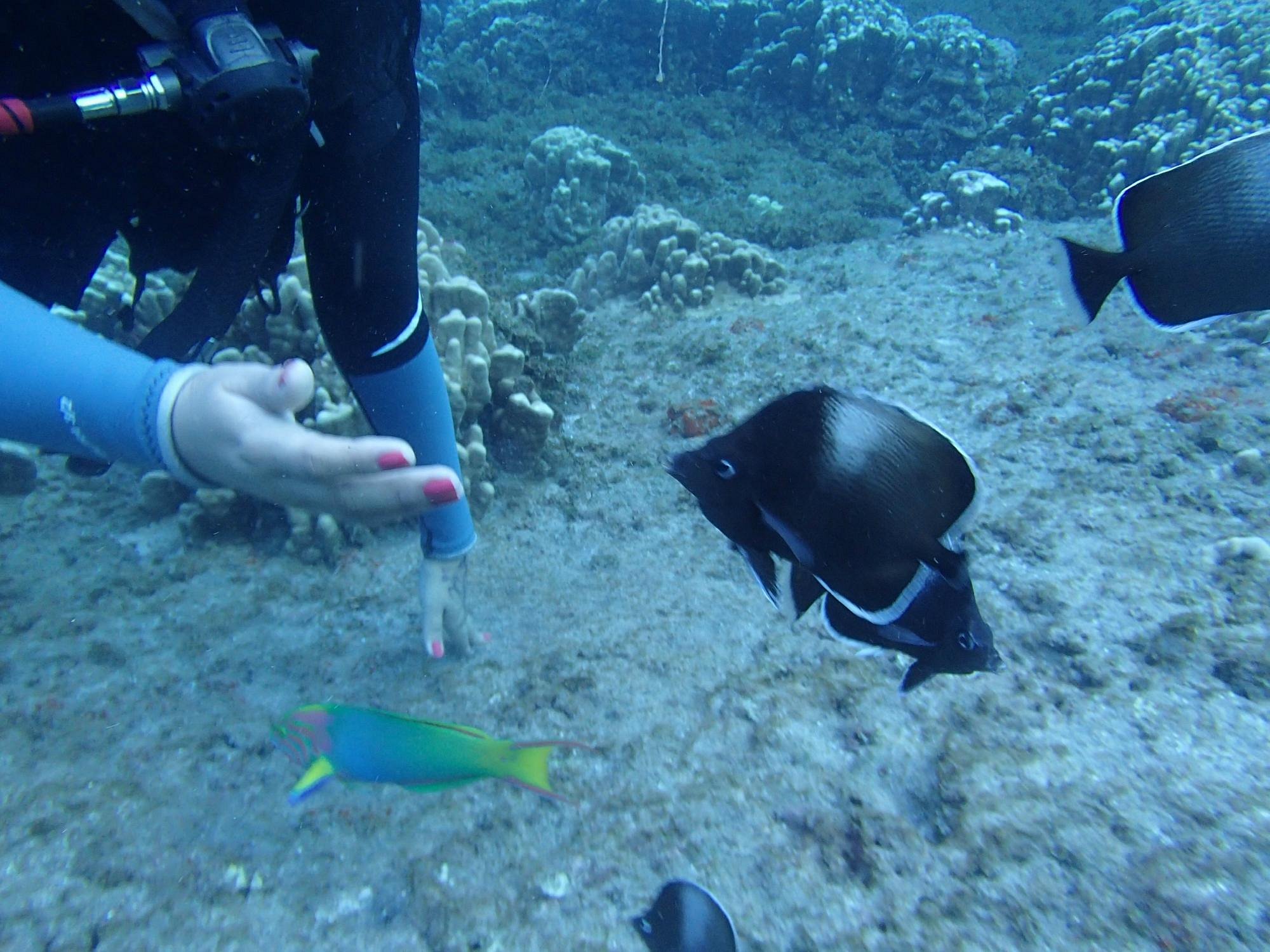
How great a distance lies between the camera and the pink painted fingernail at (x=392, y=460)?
1130mm

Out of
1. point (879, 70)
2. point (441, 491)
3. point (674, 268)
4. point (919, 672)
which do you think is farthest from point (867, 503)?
point (879, 70)

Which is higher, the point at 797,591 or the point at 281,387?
the point at 281,387

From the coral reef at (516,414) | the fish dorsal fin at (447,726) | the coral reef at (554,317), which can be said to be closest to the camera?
the fish dorsal fin at (447,726)

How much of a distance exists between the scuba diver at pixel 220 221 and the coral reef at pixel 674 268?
3.77 metres

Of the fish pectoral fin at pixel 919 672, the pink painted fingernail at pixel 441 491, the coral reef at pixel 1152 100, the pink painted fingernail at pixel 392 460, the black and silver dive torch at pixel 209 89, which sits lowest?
the fish pectoral fin at pixel 919 672

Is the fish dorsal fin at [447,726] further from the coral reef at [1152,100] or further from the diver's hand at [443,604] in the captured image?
the coral reef at [1152,100]

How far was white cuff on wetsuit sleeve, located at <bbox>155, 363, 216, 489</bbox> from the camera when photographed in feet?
3.78

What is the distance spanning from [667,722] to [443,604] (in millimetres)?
1073

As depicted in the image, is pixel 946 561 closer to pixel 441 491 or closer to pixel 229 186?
pixel 441 491

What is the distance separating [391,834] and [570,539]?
1741 mm

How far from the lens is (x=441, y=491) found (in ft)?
3.73

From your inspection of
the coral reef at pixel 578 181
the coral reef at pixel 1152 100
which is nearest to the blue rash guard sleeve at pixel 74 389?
the coral reef at pixel 578 181

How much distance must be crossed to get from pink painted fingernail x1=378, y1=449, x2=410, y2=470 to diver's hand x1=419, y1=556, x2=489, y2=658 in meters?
1.67

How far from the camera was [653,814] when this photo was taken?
2.18 meters
